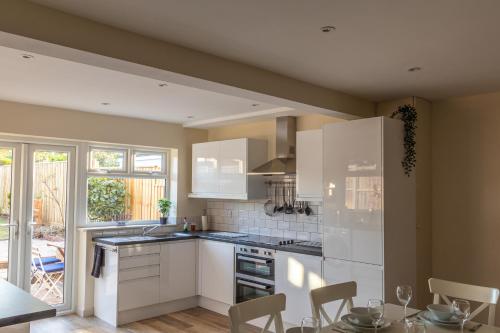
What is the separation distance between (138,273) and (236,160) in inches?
72.2

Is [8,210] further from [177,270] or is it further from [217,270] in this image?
[217,270]

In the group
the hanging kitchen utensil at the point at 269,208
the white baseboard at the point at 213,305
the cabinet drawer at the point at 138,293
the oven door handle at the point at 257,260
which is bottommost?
the white baseboard at the point at 213,305

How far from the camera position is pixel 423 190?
14.4 feet

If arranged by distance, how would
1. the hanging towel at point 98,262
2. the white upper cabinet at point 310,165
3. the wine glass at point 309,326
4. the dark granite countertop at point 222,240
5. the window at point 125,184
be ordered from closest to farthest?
the wine glass at point 309,326 < the dark granite countertop at point 222,240 < the white upper cabinet at point 310,165 < the hanging towel at point 98,262 < the window at point 125,184

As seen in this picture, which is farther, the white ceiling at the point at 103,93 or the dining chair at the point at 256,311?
the white ceiling at the point at 103,93

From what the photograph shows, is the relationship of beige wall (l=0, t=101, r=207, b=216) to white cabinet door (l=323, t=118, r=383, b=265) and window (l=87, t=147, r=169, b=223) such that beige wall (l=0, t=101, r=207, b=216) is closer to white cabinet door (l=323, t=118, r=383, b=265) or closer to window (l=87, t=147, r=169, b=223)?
window (l=87, t=147, r=169, b=223)

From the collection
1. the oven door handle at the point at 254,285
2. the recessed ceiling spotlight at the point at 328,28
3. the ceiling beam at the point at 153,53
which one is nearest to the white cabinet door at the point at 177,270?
the oven door handle at the point at 254,285

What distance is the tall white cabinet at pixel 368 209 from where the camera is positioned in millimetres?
3736

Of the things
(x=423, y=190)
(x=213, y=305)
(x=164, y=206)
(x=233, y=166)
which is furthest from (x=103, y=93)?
(x=423, y=190)

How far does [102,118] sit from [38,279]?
2096 millimetres

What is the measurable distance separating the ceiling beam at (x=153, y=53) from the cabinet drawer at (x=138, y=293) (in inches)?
110

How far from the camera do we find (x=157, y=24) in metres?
2.45

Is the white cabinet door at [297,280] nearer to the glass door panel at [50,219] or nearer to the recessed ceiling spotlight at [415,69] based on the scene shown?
the recessed ceiling spotlight at [415,69]

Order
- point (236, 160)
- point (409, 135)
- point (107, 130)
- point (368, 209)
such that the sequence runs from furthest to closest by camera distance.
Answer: point (236, 160) → point (107, 130) → point (409, 135) → point (368, 209)
